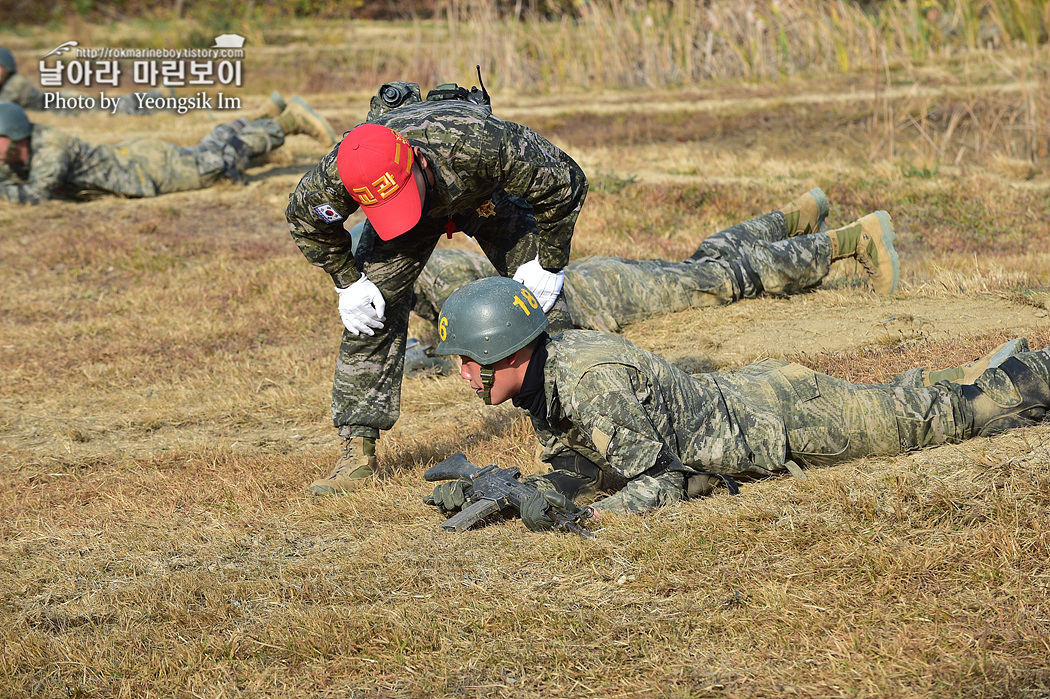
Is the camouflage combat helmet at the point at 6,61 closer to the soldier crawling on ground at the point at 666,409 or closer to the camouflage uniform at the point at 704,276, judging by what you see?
the camouflage uniform at the point at 704,276

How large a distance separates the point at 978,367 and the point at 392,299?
9.27 feet

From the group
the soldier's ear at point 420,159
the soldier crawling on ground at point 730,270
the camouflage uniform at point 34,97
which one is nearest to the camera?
the soldier's ear at point 420,159

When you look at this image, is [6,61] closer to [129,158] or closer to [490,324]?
[129,158]

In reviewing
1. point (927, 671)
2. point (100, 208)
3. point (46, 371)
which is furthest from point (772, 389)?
point (100, 208)

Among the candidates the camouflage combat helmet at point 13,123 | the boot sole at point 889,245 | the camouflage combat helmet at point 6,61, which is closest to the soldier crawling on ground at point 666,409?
the boot sole at point 889,245

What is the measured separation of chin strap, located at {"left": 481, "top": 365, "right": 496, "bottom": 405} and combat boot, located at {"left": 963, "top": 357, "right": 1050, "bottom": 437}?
2104 millimetres

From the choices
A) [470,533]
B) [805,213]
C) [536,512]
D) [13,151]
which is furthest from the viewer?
[13,151]

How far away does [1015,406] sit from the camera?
4406 millimetres

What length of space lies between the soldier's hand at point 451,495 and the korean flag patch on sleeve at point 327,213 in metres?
1.35

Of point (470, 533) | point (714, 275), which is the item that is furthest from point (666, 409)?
point (714, 275)

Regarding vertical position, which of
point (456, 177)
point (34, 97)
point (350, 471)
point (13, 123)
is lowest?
point (34, 97)

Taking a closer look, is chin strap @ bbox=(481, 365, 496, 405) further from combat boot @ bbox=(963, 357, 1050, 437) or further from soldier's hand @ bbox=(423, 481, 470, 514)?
combat boot @ bbox=(963, 357, 1050, 437)

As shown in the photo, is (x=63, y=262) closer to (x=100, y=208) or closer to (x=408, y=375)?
(x=100, y=208)

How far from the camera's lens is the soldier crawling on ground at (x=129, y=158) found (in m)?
12.1
